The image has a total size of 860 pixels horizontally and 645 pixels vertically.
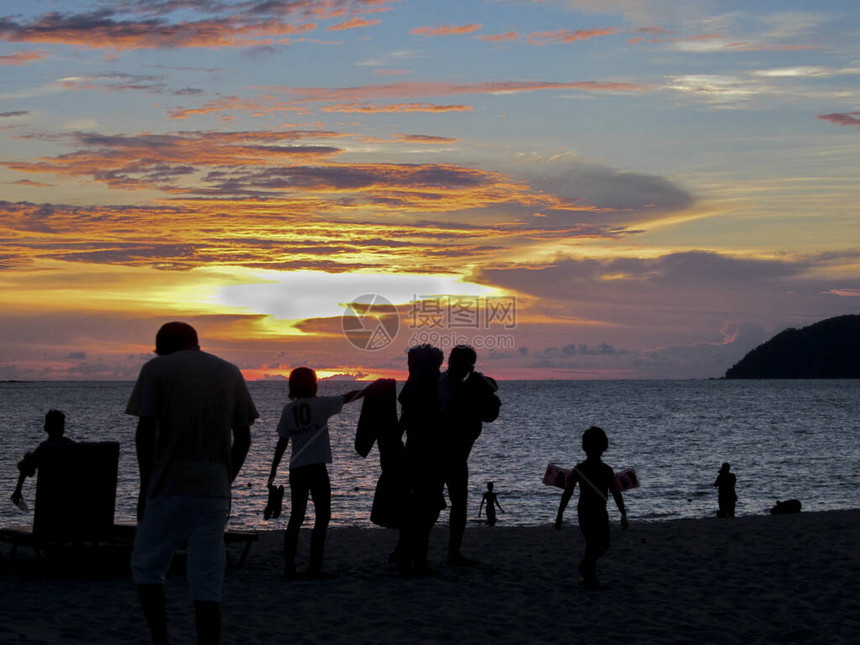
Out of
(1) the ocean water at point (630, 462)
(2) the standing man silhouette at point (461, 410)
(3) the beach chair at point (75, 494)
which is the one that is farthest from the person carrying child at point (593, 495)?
(1) the ocean water at point (630, 462)

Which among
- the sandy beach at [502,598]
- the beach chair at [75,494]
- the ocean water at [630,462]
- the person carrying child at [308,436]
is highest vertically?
the person carrying child at [308,436]

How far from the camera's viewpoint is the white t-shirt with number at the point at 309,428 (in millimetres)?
8641

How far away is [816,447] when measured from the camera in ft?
216

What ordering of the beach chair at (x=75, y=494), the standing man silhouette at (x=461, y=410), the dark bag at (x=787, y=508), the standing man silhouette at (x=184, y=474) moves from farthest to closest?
1. the dark bag at (x=787, y=508)
2. the standing man silhouette at (x=461, y=410)
3. the beach chair at (x=75, y=494)
4. the standing man silhouette at (x=184, y=474)

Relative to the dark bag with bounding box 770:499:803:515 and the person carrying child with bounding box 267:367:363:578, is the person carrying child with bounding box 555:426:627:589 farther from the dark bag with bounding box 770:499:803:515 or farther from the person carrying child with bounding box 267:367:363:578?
the dark bag with bounding box 770:499:803:515

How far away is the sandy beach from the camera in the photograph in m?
6.98

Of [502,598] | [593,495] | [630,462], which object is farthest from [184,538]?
[630,462]

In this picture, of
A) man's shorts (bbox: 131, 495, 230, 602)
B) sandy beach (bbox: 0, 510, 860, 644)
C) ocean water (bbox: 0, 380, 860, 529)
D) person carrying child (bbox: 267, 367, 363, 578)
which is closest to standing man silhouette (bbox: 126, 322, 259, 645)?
man's shorts (bbox: 131, 495, 230, 602)

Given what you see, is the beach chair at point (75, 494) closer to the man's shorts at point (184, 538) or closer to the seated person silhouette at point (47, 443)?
the seated person silhouette at point (47, 443)

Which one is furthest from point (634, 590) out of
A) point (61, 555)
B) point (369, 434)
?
point (61, 555)

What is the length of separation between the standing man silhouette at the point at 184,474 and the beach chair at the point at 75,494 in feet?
13.4

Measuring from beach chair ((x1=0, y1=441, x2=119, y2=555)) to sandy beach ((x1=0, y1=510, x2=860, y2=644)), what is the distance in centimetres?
43

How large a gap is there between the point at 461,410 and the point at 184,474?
446cm

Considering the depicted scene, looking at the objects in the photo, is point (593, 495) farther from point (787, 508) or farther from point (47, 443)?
point (787, 508)
